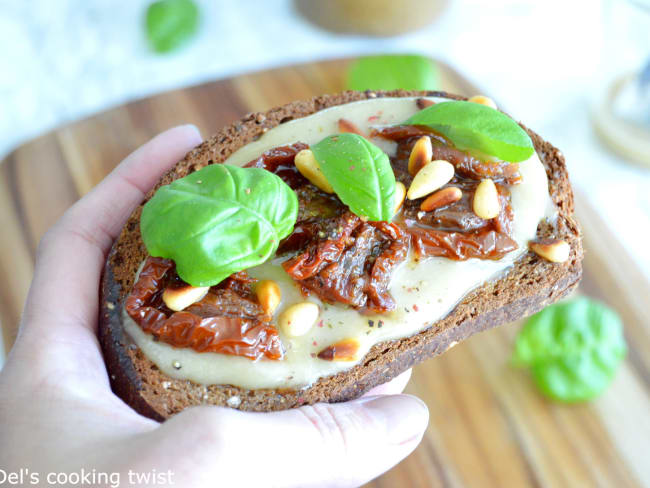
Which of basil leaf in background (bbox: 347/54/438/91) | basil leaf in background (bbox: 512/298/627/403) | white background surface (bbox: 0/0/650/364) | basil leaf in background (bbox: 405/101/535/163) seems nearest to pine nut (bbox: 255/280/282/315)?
basil leaf in background (bbox: 405/101/535/163)

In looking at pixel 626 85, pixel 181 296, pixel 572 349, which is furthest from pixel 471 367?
pixel 626 85

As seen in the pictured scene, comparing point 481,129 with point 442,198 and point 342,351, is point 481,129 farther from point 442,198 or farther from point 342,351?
point 342,351

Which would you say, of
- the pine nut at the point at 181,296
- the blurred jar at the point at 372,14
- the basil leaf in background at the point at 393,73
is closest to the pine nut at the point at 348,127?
the pine nut at the point at 181,296

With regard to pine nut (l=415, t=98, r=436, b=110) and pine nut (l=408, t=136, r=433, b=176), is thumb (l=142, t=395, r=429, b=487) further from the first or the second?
pine nut (l=415, t=98, r=436, b=110)

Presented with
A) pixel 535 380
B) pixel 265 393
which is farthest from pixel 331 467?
pixel 535 380

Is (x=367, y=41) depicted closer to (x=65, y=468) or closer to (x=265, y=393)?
(x=265, y=393)
